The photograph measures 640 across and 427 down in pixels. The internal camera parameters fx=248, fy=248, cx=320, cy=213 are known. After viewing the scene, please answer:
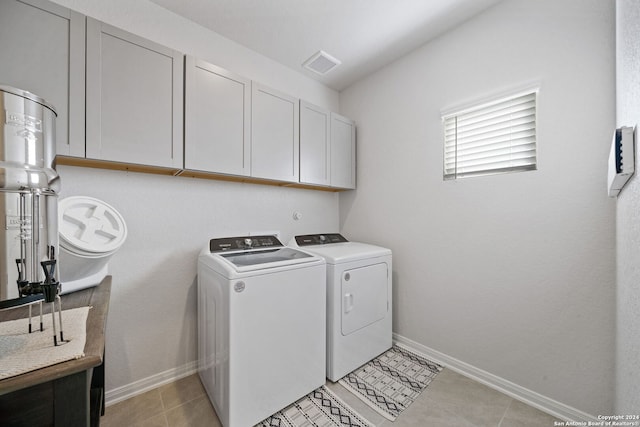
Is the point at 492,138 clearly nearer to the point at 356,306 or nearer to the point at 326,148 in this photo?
the point at 326,148

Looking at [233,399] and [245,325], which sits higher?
[245,325]

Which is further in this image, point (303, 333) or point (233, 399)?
point (303, 333)

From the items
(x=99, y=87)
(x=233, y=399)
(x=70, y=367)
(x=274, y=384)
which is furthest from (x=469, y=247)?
(x=99, y=87)

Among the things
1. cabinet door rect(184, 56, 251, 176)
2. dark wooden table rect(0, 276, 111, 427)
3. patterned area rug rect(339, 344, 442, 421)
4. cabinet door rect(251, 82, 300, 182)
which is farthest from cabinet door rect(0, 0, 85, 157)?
patterned area rug rect(339, 344, 442, 421)

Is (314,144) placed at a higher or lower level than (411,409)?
higher

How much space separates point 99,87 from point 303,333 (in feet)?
6.37

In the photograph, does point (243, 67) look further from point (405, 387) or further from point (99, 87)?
point (405, 387)

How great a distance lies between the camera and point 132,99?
1.52 metres

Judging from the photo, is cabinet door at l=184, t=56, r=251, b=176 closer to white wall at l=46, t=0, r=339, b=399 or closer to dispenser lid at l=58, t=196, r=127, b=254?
white wall at l=46, t=0, r=339, b=399

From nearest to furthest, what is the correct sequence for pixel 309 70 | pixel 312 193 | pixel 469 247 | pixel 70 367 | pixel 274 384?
pixel 70 367 < pixel 274 384 < pixel 469 247 < pixel 309 70 < pixel 312 193

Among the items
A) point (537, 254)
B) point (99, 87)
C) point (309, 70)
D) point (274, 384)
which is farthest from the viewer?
point (309, 70)

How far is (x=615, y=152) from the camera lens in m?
0.87

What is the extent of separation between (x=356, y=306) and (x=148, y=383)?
1.63 m

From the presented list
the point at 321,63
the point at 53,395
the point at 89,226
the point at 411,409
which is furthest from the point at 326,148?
the point at 53,395
